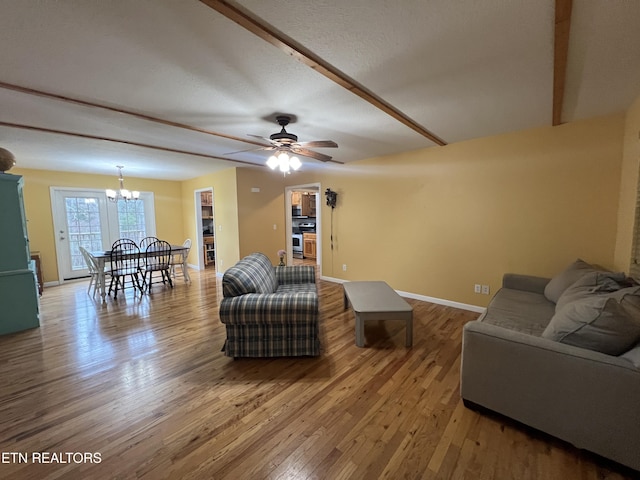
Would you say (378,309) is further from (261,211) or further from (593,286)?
(261,211)

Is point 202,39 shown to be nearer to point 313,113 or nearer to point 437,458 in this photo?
point 313,113

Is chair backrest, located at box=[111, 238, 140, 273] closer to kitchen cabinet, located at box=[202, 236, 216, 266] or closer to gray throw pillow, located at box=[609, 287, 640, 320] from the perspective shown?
kitchen cabinet, located at box=[202, 236, 216, 266]

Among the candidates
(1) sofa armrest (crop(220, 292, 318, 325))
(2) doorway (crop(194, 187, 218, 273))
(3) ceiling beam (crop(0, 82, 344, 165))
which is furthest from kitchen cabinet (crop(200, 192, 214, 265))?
(1) sofa armrest (crop(220, 292, 318, 325))

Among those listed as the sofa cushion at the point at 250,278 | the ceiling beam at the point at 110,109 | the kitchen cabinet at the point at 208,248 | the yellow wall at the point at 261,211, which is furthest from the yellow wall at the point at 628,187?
the kitchen cabinet at the point at 208,248

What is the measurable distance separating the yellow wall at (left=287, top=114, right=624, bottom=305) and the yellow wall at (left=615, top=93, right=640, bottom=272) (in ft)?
0.32

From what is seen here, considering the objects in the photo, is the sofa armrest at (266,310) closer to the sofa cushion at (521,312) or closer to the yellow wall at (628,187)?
the sofa cushion at (521,312)

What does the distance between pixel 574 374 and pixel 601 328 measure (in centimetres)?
29

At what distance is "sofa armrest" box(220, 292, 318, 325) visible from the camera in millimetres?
2332

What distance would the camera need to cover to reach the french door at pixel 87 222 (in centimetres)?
544

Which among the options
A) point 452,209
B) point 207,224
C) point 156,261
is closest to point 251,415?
point 452,209

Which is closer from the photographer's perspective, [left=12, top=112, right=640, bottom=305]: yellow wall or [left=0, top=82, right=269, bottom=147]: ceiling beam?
[left=0, top=82, right=269, bottom=147]: ceiling beam

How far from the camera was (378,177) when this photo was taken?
447 centimetres

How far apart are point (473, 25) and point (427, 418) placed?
2.36 metres

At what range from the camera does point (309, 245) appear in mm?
8062
